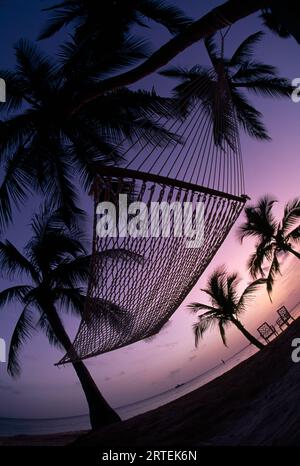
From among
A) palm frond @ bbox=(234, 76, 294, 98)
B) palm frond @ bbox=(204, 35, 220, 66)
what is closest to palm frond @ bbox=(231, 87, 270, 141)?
palm frond @ bbox=(234, 76, 294, 98)

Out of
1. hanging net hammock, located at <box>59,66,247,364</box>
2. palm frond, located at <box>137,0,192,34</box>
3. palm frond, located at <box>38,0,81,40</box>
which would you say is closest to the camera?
hanging net hammock, located at <box>59,66,247,364</box>

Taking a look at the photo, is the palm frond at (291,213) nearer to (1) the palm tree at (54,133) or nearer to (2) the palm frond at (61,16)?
(1) the palm tree at (54,133)

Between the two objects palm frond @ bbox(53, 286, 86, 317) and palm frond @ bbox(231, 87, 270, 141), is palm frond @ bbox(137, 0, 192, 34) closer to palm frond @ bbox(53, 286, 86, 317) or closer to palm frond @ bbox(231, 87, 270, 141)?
palm frond @ bbox(231, 87, 270, 141)

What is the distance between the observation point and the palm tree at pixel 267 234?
33.4ft

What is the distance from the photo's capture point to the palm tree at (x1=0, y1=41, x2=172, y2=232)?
5.30 metres

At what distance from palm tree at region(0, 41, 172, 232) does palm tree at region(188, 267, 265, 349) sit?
20.3ft

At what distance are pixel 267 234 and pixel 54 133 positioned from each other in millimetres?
7197

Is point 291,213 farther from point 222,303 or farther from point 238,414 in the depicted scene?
point 238,414

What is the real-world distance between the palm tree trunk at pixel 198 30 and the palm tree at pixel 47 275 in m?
5.07

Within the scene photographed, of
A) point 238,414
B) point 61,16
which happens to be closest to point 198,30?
point 238,414

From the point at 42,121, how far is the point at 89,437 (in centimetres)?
387
